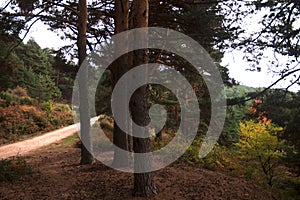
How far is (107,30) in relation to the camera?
1073 cm

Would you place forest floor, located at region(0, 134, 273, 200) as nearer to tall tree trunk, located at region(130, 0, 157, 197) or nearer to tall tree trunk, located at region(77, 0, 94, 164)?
tall tree trunk, located at region(130, 0, 157, 197)

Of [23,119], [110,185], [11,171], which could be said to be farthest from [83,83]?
[23,119]

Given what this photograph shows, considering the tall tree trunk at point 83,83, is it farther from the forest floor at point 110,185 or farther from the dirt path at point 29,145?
the dirt path at point 29,145

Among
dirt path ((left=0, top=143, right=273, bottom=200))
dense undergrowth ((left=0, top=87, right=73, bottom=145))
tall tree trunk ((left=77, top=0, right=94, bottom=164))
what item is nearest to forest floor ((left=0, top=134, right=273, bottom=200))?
dirt path ((left=0, top=143, right=273, bottom=200))

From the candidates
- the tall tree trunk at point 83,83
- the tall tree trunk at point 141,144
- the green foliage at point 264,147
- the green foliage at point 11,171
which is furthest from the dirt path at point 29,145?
the green foliage at point 264,147

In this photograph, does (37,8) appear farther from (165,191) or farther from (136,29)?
(165,191)

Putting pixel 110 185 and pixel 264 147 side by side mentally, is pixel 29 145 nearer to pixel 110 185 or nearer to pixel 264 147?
pixel 110 185

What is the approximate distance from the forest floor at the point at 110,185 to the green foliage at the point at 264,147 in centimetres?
388

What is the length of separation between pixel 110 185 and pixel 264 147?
25.5 feet

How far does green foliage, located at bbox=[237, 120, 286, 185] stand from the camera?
10887mm

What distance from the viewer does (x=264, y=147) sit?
11.2 meters

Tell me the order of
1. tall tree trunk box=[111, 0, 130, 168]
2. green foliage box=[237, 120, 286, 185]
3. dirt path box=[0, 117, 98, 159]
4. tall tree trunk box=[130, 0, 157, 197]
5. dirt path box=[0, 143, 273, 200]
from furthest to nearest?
dirt path box=[0, 117, 98, 159]
green foliage box=[237, 120, 286, 185]
tall tree trunk box=[111, 0, 130, 168]
dirt path box=[0, 143, 273, 200]
tall tree trunk box=[130, 0, 157, 197]

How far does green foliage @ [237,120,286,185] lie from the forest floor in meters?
3.88

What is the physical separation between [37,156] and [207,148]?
850 centimetres
